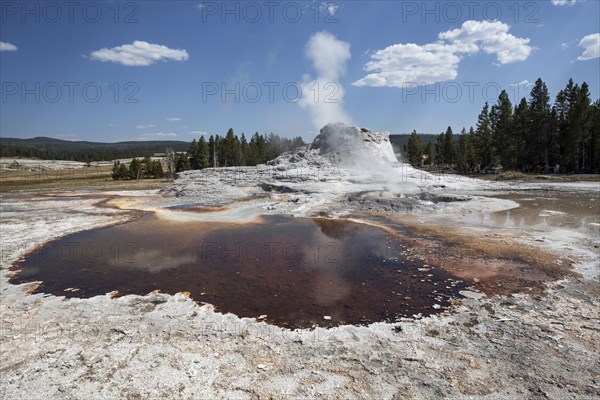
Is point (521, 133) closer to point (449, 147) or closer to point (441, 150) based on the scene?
point (449, 147)

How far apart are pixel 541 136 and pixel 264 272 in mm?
49798

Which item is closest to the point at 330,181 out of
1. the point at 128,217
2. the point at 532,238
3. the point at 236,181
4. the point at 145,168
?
the point at 236,181

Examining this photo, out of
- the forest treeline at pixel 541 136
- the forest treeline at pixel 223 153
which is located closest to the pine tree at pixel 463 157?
the forest treeline at pixel 541 136

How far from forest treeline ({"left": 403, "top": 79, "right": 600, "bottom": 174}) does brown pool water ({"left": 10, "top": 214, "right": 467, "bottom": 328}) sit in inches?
1595

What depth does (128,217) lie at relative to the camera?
65.5ft

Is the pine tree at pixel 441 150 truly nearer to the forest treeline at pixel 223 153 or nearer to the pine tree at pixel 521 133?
the pine tree at pixel 521 133

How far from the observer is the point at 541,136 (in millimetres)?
46219

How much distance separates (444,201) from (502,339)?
17.3 m

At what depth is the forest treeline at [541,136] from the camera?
136 ft

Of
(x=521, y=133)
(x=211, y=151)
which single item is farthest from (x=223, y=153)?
(x=521, y=133)

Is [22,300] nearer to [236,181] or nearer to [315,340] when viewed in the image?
[315,340]

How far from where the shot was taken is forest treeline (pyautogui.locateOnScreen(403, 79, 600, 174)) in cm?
4159

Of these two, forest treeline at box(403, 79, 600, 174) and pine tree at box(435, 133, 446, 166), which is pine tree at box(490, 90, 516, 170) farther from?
pine tree at box(435, 133, 446, 166)

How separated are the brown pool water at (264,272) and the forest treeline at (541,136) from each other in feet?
133
